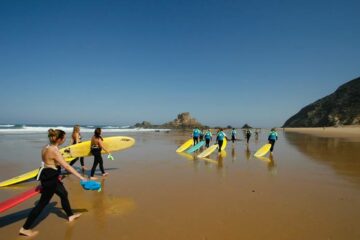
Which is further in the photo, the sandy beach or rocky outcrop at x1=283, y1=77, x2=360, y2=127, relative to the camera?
rocky outcrop at x1=283, y1=77, x2=360, y2=127

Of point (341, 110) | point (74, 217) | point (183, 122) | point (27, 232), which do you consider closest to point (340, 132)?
point (341, 110)

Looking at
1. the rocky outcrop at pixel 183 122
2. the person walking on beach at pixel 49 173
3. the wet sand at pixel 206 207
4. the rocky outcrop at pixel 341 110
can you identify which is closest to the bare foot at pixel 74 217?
the wet sand at pixel 206 207

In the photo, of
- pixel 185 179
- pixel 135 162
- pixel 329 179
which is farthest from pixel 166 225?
pixel 135 162

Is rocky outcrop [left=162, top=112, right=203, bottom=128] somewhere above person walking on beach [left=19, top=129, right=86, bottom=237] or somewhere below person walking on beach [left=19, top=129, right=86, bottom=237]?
above

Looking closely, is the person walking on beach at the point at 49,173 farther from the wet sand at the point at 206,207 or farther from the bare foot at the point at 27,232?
the wet sand at the point at 206,207

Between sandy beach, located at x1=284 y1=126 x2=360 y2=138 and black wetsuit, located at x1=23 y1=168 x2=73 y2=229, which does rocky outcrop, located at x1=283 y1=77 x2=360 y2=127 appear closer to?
sandy beach, located at x1=284 y1=126 x2=360 y2=138

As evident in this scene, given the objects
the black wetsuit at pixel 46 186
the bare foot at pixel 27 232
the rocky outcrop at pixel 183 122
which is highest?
the rocky outcrop at pixel 183 122

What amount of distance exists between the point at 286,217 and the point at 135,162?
7.11 m

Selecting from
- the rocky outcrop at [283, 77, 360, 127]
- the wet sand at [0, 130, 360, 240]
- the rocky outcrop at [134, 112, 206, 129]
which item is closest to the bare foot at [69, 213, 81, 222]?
the wet sand at [0, 130, 360, 240]

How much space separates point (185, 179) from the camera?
738 centimetres

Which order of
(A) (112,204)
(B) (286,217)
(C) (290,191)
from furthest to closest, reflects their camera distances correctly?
(C) (290,191) → (A) (112,204) → (B) (286,217)

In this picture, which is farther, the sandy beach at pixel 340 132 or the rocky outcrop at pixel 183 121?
the rocky outcrop at pixel 183 121

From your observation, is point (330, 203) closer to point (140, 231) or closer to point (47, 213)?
point (140, 231)

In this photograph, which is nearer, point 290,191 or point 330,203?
point 330,203
